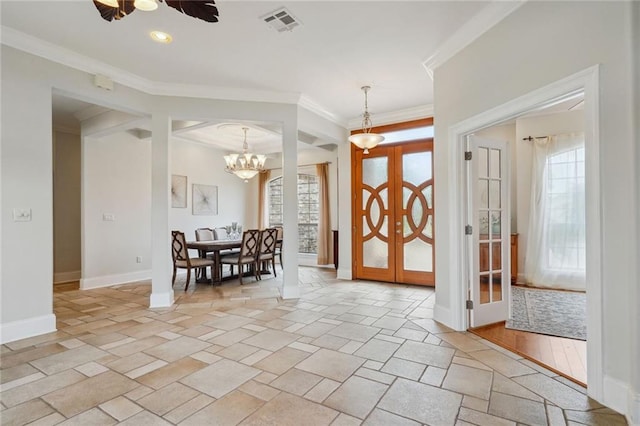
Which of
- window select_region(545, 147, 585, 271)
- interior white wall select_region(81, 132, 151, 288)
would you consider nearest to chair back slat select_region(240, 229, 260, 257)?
interior white wall select_region(81, 132, 151, 288)

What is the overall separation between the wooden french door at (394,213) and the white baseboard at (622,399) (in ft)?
11.0

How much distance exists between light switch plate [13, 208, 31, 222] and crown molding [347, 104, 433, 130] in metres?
4.83

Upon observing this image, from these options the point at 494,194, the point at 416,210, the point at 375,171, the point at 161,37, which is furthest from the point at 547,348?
the point at 161,37

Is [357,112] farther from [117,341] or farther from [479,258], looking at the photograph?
[117,341]

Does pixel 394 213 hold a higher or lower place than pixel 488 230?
higher

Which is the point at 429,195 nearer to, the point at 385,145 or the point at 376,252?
the point at 385,145

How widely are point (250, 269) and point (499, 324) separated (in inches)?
189

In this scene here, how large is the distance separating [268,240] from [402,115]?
3324mm

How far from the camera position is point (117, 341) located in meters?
3.02

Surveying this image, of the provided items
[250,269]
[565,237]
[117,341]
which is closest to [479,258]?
[565,237]

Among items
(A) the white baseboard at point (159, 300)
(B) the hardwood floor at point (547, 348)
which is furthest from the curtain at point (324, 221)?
(B) the hardwood floor at point (547, 348)

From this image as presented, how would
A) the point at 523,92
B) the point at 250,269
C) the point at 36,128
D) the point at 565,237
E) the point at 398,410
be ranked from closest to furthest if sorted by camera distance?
the point at 398,410
the point at 523,92
the point at 36,128
the point at 565,237
the point at 250,269

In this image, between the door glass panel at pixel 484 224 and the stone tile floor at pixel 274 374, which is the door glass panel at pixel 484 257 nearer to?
the door glass panel at pixel 484 224

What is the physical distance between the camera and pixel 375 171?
19.3ft
